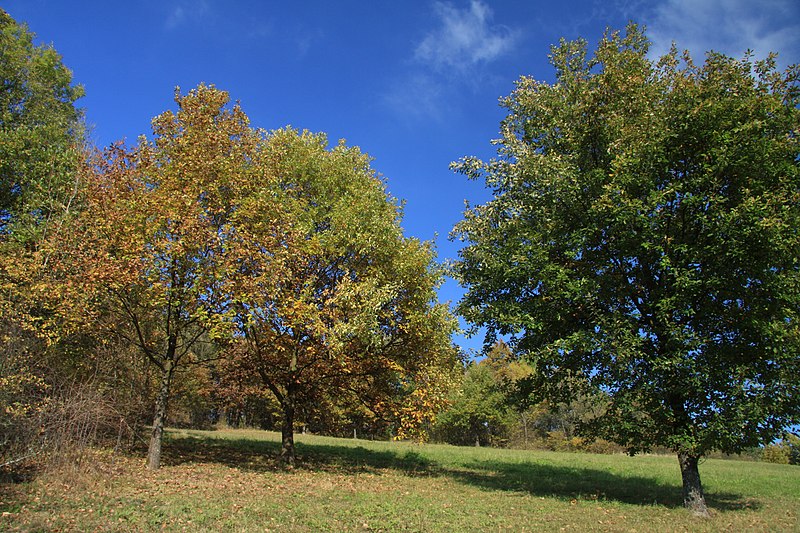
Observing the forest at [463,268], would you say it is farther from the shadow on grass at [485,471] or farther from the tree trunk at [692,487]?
the shadow on grass at [485,471]

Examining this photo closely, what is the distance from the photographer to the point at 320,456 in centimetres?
2261

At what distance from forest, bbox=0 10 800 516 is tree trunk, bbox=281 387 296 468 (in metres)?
0.09

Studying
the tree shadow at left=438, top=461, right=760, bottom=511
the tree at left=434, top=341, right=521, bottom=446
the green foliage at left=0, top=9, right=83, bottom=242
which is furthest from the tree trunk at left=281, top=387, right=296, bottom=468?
the tree at left=434, top=341, right=521, bottom=446

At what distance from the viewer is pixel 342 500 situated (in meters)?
12.0

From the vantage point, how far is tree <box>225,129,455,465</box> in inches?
609

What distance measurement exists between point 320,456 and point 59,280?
46.1ft

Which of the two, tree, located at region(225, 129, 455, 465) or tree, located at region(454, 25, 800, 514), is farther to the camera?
tree, located at region(225, 129, 455, 465)

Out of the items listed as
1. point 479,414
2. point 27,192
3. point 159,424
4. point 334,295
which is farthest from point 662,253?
point 479,414

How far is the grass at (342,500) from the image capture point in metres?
9.03

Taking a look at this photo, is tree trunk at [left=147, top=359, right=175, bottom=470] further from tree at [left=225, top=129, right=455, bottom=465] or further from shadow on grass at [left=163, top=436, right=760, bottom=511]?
tree at [left=225, top=129, right=455, bottom=465]

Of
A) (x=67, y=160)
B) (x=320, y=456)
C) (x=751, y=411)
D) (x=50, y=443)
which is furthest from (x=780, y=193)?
(x=67, y=160)

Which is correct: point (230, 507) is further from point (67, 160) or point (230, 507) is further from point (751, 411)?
point (67, 160)

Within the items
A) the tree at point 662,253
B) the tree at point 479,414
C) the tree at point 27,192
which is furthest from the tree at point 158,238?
the tree at point 479,414

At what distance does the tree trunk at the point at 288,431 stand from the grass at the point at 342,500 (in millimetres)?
620
